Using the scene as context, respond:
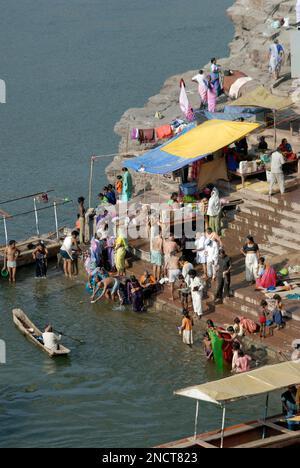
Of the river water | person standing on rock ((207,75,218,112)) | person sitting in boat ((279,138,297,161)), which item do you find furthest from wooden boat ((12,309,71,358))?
person standing on rock ((207,75,218,112))

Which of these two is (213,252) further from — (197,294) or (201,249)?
(197,294)

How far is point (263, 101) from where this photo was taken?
3597 cm

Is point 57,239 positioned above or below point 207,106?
below

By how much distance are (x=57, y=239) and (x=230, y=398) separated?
1470 centimetres

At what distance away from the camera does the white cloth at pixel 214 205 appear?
108ft

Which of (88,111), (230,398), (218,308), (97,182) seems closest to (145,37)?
(88,111)

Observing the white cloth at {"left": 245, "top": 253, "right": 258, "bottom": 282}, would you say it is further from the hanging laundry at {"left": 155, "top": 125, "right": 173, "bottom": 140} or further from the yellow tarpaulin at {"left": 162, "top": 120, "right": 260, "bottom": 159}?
the hanging laundry at {"left": 155, "top": 125, "right": 173, "bottom": 140}

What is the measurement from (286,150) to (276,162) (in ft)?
6.63

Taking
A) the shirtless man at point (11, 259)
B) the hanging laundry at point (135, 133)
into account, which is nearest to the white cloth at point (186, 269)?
the shirtless man at point (11, 259)

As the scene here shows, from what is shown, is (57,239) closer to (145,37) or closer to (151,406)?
(151,406)

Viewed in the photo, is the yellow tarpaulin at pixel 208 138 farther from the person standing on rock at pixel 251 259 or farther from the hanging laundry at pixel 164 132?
the person standing on rock at pixel 251 259

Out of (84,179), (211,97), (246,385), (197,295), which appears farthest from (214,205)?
(84,179)

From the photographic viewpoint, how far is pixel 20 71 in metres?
70.2

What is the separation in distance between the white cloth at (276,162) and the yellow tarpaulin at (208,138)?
976 millimetres
